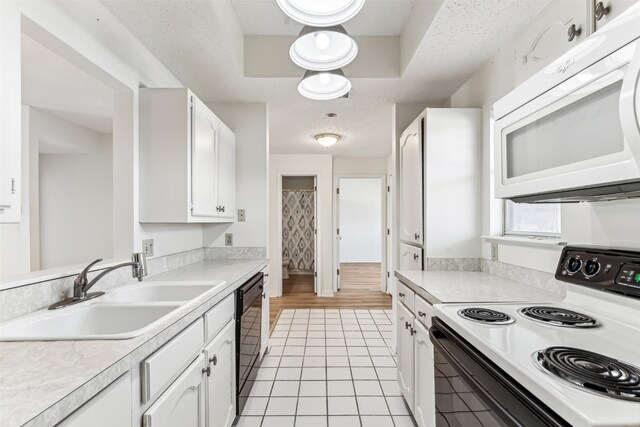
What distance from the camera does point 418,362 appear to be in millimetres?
1631

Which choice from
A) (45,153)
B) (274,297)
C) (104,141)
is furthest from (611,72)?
(45,153)

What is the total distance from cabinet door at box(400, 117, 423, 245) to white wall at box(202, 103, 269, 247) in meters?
1.22

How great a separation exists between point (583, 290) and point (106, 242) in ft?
16.8

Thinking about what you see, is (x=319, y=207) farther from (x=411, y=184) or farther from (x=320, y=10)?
(x=320, y=10)

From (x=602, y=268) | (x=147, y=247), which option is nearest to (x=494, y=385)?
(x=602, y=268)

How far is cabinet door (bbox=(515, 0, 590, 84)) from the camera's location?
4.19 ft

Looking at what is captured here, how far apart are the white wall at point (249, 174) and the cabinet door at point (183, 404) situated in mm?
1540

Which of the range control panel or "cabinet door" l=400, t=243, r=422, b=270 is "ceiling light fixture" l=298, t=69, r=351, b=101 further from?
the range control panel

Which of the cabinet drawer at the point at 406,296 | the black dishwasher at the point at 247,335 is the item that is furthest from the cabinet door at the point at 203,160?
the cabinet drawer at the point at 406,296

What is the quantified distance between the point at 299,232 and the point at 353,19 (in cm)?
501

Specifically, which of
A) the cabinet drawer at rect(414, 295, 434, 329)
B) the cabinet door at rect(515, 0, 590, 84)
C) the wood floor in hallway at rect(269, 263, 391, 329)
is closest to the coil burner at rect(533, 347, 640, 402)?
the cabinet drawer at rect(414, 295, 434, 329)

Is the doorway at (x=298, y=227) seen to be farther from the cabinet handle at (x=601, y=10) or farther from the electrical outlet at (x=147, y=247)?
the cabinet handle at (x=601, y=10)

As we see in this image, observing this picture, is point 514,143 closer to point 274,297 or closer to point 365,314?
point 365,314

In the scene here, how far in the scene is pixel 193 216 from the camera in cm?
198
